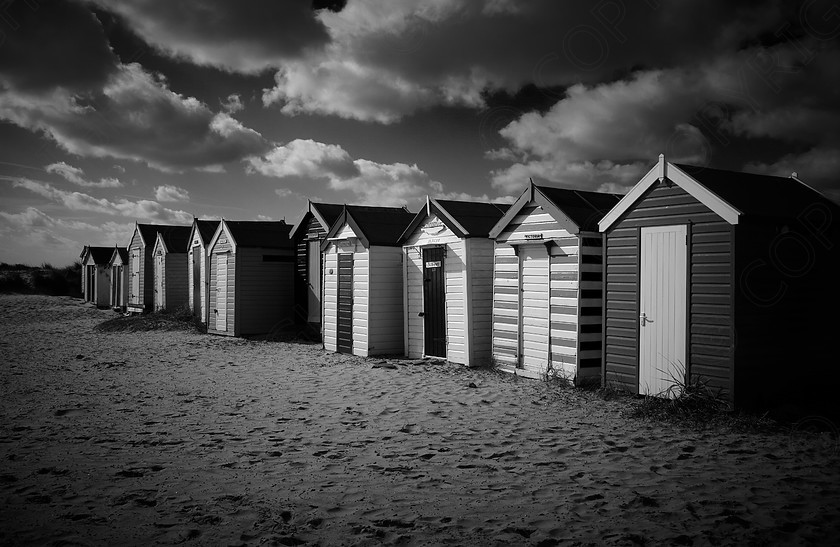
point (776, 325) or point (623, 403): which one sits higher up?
point (776, 325)

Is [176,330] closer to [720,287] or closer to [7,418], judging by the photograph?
[7,418]

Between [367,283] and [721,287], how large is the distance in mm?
8548

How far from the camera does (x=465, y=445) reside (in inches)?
275

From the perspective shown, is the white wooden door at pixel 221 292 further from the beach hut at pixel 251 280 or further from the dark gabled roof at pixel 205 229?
the dark gabled roof at pixel 205 229

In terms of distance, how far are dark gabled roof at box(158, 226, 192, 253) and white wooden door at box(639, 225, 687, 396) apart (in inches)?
819

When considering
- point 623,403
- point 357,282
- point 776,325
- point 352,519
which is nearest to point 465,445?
point 352,519

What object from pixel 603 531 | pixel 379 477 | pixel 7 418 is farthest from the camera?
pixel 7 418

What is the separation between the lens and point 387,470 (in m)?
6.03

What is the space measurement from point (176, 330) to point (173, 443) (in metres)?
16.2

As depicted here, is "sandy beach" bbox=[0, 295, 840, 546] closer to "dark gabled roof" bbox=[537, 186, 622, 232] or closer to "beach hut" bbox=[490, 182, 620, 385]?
"beach hut" bbox=[490, 182, 620, 385]

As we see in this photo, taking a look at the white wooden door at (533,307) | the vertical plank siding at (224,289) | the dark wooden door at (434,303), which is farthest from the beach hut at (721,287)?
the vertical plank siding at (224,289)

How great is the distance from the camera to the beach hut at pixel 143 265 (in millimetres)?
28328

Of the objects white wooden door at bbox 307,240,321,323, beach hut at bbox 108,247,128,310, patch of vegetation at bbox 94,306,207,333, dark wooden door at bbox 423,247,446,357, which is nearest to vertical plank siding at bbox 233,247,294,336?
white wooden door at bbox 307,240,321,323

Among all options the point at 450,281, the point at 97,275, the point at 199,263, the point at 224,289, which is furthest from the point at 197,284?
the point at 97,275
